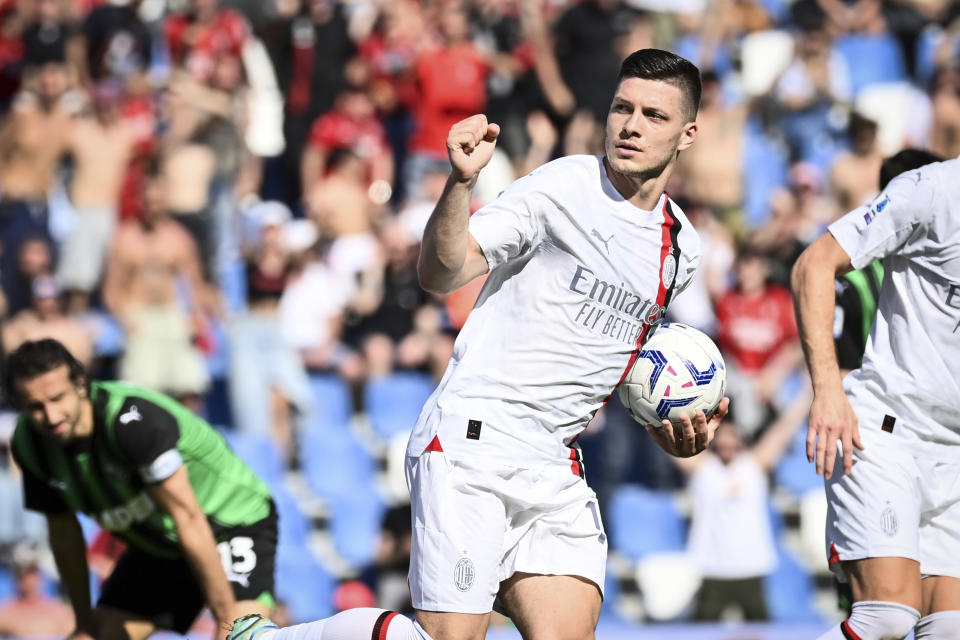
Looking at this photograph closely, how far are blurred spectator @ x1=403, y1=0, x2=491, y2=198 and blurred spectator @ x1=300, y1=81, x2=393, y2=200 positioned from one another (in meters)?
0.25

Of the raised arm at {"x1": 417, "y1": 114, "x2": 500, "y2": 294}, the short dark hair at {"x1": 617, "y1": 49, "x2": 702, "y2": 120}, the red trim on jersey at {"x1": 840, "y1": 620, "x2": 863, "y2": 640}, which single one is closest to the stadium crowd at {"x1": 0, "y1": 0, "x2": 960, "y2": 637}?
the red trim on jersey at {"x1": 840, "y1": 620, "x2": 863, "y2": 640}

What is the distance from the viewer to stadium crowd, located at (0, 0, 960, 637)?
1038 cm

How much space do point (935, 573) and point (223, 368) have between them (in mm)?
6895

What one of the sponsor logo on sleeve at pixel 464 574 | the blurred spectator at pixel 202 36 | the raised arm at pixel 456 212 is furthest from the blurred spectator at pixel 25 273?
the raised arm at pixel 456 212

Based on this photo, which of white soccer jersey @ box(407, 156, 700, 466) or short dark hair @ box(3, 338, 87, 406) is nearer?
white soccer jersey @ box(407, 156, 700, 466)

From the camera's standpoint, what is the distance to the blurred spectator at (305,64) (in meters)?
12.1

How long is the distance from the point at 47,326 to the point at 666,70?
23.1 feet

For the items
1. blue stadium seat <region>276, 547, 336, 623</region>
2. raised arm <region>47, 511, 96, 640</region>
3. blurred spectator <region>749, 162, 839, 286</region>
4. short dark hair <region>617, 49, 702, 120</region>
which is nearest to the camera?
short dark hair <region>617, 49, 702, 120</region>

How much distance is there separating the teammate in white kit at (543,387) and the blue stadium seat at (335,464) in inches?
219

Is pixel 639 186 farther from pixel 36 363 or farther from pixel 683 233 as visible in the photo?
pixel 36 363

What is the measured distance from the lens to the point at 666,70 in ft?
15.9

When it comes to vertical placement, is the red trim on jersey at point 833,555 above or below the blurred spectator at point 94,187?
below

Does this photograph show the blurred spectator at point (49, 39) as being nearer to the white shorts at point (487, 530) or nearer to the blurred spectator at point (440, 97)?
the blurred spectator at point (440, 97)

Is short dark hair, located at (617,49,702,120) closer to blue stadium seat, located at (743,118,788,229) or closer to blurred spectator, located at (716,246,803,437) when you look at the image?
blurred spectator, located at (716,246,803,437)
